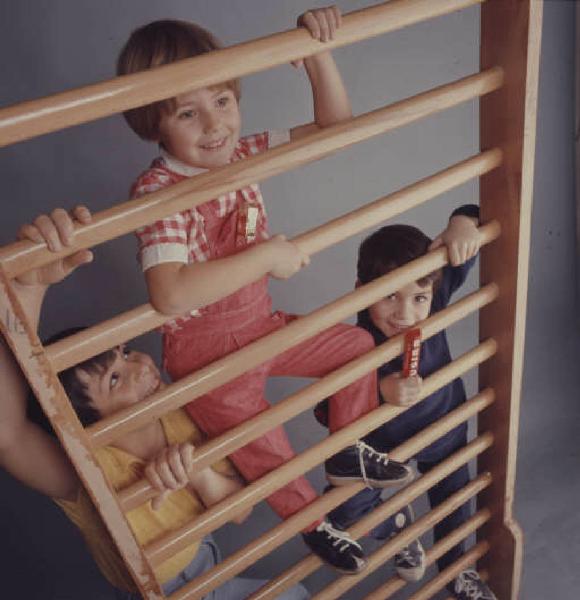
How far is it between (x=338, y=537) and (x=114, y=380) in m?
0.34

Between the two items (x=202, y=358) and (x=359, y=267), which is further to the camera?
(x=359, y=267)

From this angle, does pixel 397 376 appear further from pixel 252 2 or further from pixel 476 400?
pixel 252 2

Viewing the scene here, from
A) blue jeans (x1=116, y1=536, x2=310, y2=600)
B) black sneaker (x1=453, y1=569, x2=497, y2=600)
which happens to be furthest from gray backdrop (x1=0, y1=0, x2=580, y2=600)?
blue jeans (x1=116, y1=536, x2=310, y2=600)

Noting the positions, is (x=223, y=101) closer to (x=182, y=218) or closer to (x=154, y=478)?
(x=182, y=218)

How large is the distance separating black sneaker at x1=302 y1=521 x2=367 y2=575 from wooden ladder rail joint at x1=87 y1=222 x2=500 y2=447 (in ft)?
1.01

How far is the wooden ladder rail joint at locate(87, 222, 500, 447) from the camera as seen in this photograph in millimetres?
707

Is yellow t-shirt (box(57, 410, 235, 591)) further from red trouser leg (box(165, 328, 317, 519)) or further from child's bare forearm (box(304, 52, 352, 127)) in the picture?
child's bare forearm (box(304, 52, 352, 127))

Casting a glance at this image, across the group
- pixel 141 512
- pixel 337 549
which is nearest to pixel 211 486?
pixel 141 512

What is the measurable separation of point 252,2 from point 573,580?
1128 millimetres

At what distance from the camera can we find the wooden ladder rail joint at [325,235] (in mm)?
650

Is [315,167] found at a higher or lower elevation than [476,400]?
higher

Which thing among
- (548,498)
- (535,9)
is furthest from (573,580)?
(535,9)

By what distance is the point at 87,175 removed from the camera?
1.04m

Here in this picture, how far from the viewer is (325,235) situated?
744 millimetres
